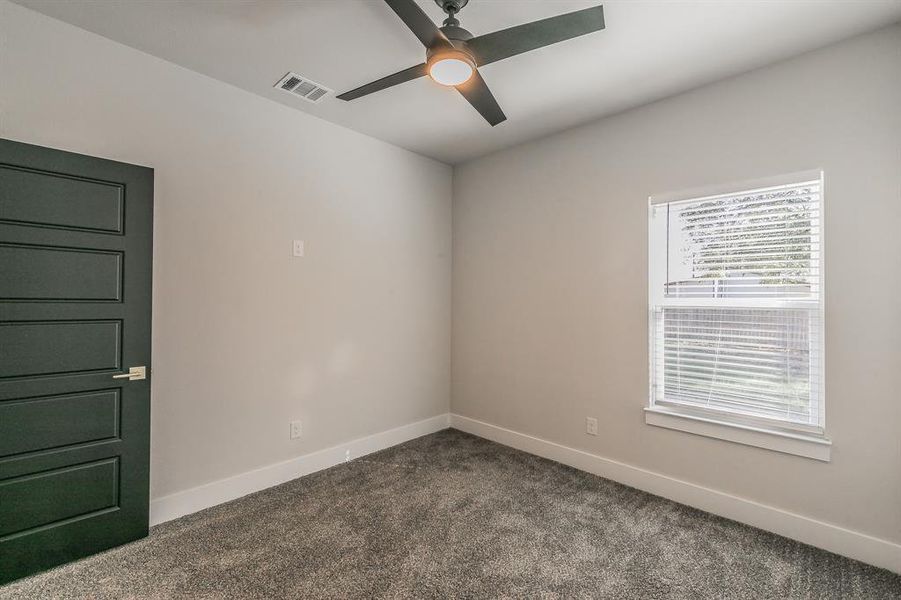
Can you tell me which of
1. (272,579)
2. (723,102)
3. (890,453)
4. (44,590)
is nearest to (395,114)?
(723,102)

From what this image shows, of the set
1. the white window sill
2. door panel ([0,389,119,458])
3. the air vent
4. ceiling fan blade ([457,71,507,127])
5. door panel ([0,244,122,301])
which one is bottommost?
the white window sill

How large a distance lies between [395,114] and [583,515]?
310 cm

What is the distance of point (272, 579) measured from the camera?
1946 mm

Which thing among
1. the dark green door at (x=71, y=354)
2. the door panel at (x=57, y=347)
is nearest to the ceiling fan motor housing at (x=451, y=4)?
the dark green door at (x=71, y=354)

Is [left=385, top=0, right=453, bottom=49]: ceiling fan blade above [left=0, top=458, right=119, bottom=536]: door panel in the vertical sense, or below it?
above

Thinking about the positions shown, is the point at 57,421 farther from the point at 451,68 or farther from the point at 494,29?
the point at 494,29

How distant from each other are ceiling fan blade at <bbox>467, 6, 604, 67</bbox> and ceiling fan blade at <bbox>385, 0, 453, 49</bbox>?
0.46 ft

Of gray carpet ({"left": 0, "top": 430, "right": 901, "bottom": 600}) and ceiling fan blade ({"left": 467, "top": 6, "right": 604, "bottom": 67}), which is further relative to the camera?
gray carpet ({"left": 0, "top": 430, "right": 901, "bottom": 600})

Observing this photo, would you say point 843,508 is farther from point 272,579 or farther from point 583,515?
point 272,579

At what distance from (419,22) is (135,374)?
91.0 inches

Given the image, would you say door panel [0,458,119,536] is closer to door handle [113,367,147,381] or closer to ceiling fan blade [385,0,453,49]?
door handle [113,367,147,381]

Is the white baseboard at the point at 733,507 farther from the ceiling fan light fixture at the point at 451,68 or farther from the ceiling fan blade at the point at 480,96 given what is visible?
the ceiling fan light fixture at the point at 451,68

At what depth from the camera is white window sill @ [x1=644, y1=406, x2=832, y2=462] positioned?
89.1 inches

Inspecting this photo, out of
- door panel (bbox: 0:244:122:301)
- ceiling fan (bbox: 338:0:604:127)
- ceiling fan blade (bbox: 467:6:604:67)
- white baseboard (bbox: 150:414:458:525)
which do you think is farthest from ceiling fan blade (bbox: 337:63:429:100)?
white baseboard (bbox: 150:414:458:525)
